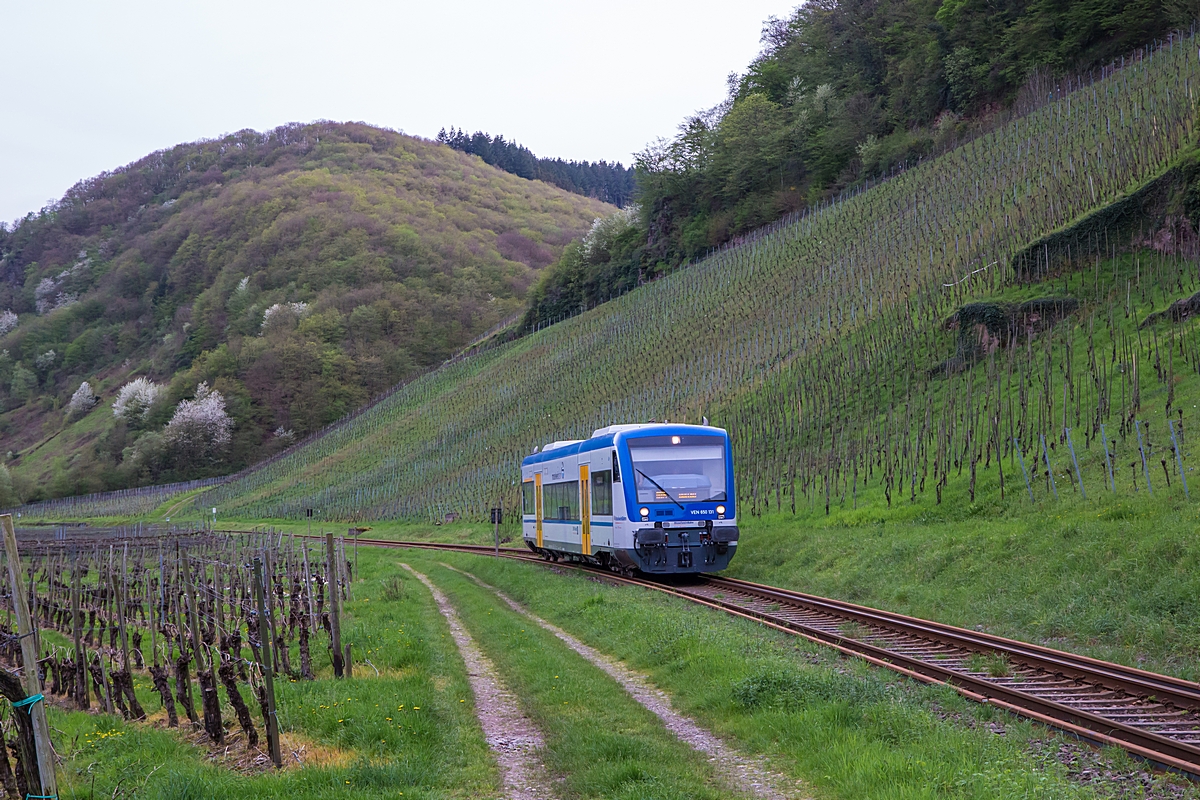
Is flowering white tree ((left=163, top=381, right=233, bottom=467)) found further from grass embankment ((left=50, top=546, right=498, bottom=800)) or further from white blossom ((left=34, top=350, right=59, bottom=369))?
grass embankment ((left=50, top=546, right=498, bottom=800))

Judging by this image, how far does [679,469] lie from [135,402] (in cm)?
10792

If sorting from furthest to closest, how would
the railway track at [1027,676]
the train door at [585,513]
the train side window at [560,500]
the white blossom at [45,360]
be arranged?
the white blossom at [45,360] < the train side window at [560,500] < the train door at [585,513] < the railway track at [1027,676]

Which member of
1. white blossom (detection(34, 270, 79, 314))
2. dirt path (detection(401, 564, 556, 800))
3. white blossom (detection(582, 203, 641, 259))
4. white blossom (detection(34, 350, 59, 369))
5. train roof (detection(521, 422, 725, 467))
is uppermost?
white blossom (detection(34, 270, 79, 314))

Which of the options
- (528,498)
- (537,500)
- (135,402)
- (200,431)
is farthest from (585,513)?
(135,402)

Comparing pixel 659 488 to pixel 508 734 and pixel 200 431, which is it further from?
pixel 200 431

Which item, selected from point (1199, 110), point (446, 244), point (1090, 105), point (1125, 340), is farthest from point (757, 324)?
point (446, 244)

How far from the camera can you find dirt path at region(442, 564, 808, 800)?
295 inches

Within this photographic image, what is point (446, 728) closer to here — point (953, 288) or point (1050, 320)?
point (1050, 320)

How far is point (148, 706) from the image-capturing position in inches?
529

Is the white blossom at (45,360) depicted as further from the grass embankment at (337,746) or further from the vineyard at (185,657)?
the grass embankment at (337,746)

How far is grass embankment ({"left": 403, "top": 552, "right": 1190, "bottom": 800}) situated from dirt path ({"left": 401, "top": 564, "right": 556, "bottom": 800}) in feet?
0.72

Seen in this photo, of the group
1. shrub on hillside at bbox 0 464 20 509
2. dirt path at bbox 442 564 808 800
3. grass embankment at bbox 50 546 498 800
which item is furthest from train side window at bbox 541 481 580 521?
shrub on hillside at bbox 0 464 20 509

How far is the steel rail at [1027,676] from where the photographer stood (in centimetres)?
809

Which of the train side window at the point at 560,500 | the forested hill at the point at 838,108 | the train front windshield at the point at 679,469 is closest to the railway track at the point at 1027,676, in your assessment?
the train front windshield at the point at 679,469
